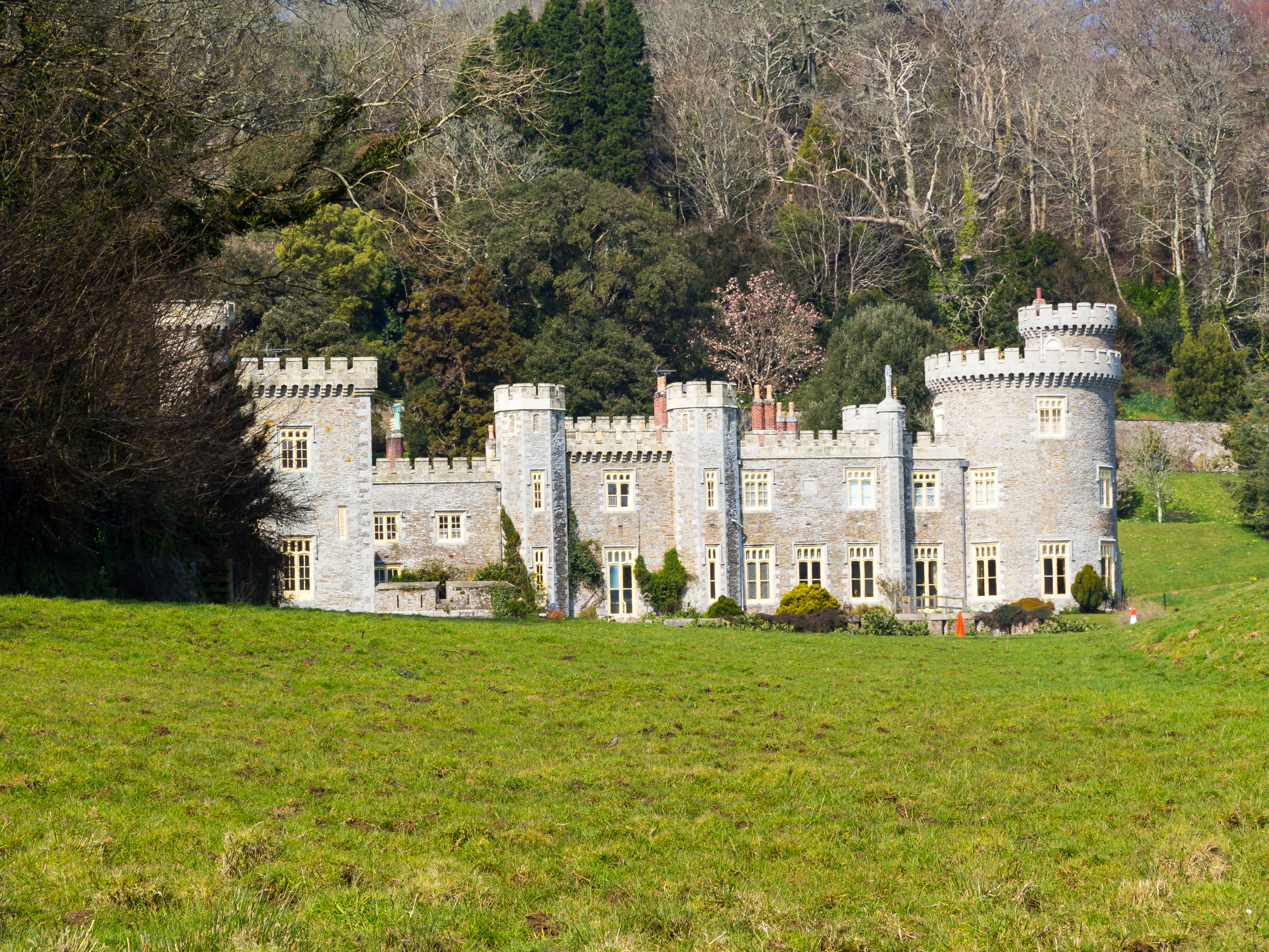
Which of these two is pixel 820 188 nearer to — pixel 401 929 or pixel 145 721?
pixel 145 721

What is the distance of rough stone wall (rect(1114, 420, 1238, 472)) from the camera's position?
64812 millimetres

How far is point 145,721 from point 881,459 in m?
33.7

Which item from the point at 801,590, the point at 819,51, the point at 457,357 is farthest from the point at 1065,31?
the point at 801,590

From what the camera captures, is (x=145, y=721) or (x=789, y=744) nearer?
(x=145, y=721)

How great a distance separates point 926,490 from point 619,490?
32.5 ft

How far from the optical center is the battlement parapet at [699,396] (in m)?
43.7

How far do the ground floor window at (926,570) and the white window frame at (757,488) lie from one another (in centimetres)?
497

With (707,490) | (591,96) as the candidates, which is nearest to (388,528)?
(707,490)

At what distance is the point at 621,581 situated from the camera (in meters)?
43.7

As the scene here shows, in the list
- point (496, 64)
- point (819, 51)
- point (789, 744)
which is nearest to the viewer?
point (789, 744)

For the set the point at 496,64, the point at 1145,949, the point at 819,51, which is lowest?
the point at 1145,949

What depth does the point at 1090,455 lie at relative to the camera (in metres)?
44.6

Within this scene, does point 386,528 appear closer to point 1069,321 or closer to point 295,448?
point 295,448

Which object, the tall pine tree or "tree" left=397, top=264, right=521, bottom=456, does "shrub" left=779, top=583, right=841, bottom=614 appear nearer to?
"tree" left=397, top=264, right=521, bottom=456
